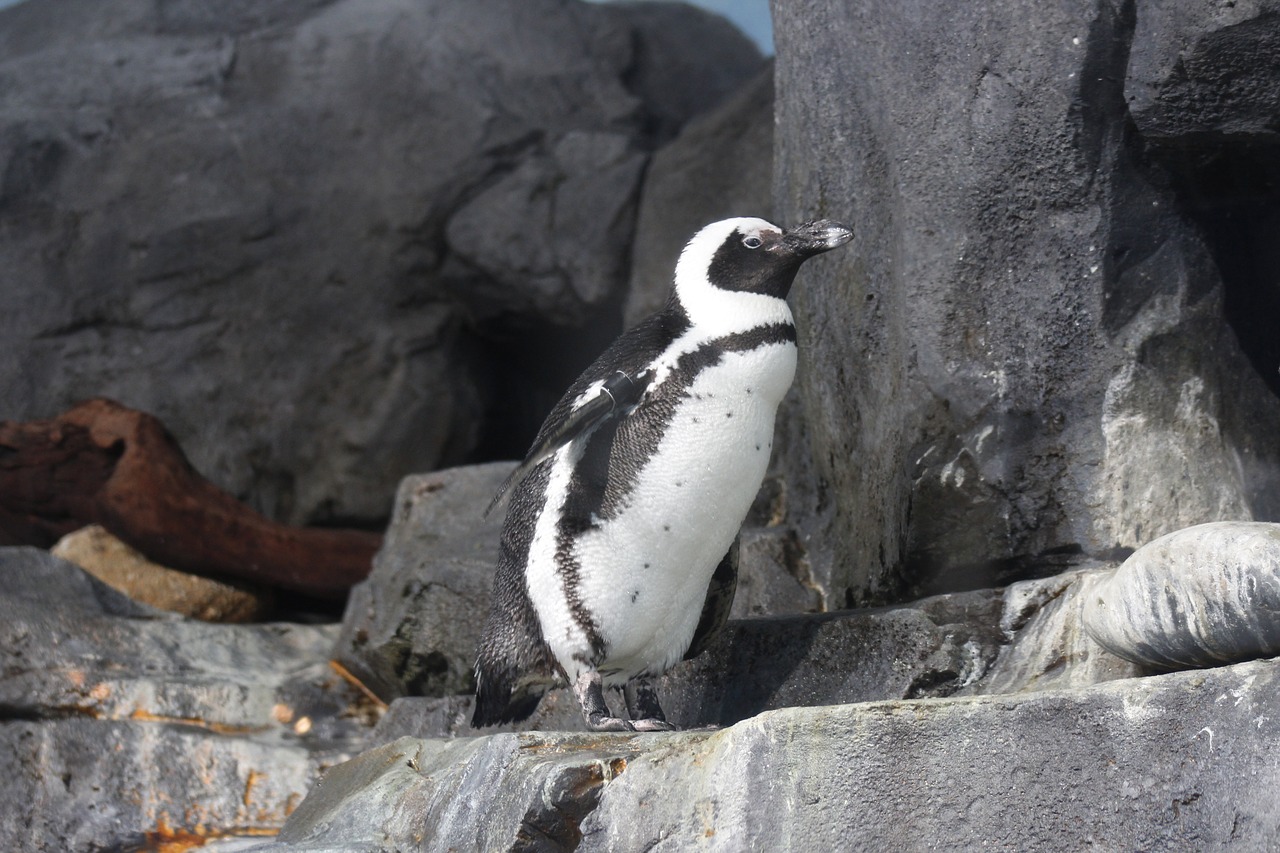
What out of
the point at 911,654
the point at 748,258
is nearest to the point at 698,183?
the point at 748,258

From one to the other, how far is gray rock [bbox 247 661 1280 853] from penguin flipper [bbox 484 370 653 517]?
73 cm

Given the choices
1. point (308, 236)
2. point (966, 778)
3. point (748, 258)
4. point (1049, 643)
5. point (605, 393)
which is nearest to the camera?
point (966, 778)

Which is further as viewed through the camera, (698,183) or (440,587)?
(698,183)

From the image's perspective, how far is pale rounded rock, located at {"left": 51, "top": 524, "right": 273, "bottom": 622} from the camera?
177 inches

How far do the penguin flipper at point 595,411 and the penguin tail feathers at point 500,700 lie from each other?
339 millimetres

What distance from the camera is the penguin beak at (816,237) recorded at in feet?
8.17

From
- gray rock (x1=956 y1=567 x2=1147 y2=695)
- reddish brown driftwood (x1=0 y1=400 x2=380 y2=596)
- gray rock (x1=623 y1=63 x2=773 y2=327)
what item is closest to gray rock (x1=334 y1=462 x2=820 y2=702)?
reddish brown driftwood (x1=0 y1=400 x2=380 y2=596)

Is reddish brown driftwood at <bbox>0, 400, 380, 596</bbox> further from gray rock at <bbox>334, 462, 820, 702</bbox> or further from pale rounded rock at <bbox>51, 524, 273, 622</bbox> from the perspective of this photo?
gray rock at <bbox>334, 462, 820, 702</bbox>

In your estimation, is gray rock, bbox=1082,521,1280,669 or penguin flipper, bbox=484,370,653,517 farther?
penguin flipper, bbox=484,370,653,517

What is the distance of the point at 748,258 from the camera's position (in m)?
2.57

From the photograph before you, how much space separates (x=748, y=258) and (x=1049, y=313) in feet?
1.79

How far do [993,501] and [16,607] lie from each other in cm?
250

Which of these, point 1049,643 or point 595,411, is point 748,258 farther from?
point 1049,643

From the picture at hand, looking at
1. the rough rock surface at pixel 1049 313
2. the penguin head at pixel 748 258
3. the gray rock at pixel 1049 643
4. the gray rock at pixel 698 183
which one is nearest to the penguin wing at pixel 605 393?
the penguin head at pixel 748 258
